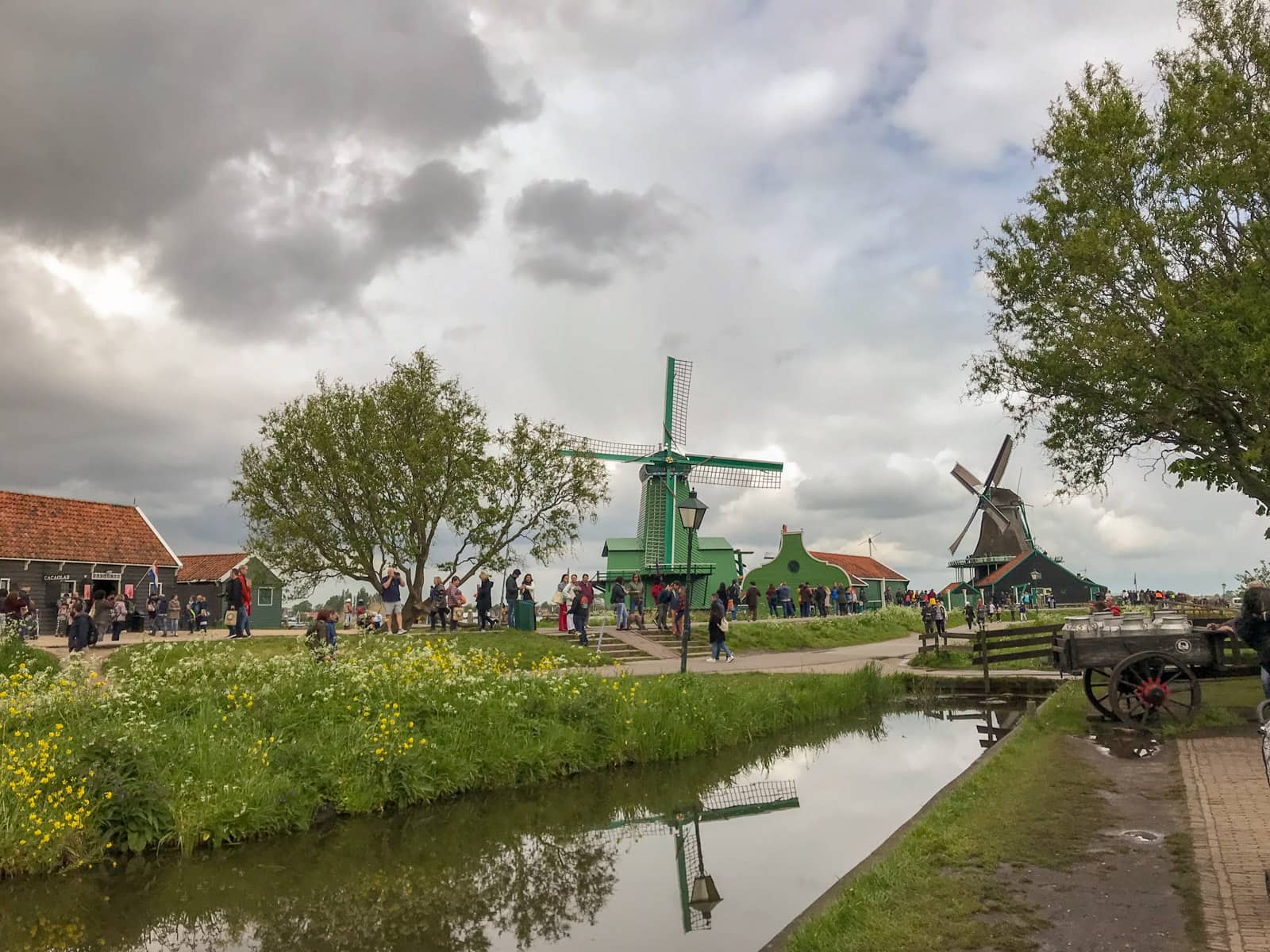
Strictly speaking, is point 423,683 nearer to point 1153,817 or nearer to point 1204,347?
point 1153,817

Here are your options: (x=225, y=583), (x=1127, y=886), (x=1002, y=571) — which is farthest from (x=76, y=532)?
(x=1002, y=571)

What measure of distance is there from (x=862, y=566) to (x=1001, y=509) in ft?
35.5

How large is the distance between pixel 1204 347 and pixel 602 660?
45.3 ft

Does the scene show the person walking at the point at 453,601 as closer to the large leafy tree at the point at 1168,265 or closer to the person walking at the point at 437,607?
the person walking at the point at 437,607

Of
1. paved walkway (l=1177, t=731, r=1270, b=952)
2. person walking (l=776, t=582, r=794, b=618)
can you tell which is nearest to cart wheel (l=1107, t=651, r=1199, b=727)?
paved walkway (l=1177, t=731, r=1270, b=952)

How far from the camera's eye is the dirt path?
5.23 m

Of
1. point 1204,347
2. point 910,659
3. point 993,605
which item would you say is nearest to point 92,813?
point 1204,347

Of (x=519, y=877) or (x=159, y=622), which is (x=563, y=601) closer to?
(x=159, y=622)

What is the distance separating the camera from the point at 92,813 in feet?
29.4

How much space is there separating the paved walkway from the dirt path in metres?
0.13

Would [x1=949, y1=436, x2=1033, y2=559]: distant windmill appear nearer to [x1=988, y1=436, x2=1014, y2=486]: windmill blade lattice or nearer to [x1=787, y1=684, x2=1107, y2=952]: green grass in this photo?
Answer: [x1=988, y1=436, x2=1014, y2=486]: windmill blade lattice

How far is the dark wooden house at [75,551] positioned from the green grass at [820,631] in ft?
68.2

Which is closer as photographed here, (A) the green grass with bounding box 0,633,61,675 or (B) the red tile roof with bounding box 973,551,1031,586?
(A) the green grass with bounding box 0,633,61,675

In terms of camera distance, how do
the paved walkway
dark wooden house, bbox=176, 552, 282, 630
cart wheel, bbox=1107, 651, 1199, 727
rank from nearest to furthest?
the paved walkway < cart wheel, bbox=1107, 651, 1199, 727 < dark wooden house, bbox=176, 552, 282, 630
